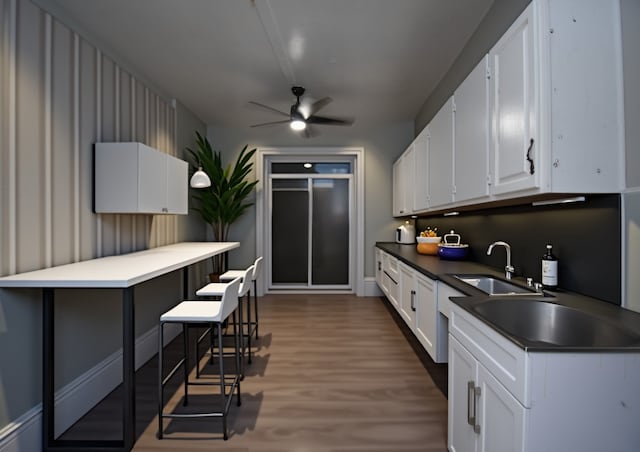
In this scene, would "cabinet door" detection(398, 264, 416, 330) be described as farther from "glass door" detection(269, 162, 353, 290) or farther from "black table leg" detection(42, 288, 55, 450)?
"black table leg" detection(42, 288, 55, 450)

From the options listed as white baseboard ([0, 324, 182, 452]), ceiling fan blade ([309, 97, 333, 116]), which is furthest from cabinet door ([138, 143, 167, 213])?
ceiling fan blade ([309, 97, 333, 116])

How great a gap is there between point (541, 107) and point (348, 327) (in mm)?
3097

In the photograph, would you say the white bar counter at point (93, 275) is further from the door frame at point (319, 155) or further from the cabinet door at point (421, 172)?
the door frame at point (319, 155)

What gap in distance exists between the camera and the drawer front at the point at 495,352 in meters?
1.07

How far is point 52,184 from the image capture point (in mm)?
2129

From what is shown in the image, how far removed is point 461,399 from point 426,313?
3.40 feet

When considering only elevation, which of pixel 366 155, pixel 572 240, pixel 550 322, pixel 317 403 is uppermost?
pixel 366 155

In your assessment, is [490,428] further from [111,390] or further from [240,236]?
[240,236]

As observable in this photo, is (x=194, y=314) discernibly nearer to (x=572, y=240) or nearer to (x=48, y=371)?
(x=48, y=371)

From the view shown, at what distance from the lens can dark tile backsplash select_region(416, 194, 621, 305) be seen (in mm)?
1529

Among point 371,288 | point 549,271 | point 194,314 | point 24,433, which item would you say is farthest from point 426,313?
point 371,288

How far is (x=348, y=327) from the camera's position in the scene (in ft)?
13.1

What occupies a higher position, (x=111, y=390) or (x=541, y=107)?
(x=541, y=107)

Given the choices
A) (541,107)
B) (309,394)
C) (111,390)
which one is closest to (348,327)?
(309,394)
